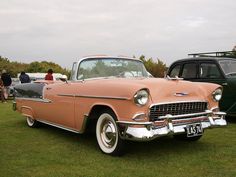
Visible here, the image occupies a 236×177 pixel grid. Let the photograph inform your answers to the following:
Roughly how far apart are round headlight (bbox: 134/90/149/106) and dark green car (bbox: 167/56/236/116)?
Result: 4.06 meters

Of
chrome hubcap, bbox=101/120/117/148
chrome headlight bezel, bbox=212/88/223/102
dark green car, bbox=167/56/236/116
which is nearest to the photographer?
chrome hubcap, bbox=101/120/117/148

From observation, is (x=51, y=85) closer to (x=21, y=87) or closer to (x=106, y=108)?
(x=21, y=87)

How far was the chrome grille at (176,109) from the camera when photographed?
17.4ft

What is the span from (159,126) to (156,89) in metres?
0.53

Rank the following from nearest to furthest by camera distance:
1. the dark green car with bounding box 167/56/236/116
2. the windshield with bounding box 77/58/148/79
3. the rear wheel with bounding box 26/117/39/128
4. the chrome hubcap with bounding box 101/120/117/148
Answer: the chrome hubcap with bounding box 101/120/117/148 < the windshield with bounding box 77/58/148/79 < the rear wheel with bounding box 26/117/39/128 < the dark green car with bounding box 167/56/236/116

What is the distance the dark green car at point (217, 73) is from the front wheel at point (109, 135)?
3918 mm

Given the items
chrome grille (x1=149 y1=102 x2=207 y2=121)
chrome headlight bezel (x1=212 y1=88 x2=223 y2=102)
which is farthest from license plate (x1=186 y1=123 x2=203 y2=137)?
chrome headlight bezel (x1=212 y1=88 x2=223 y2=102)

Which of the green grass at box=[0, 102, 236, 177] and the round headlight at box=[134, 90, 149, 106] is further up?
the round headlight at box=[134, 90, 149, 106]

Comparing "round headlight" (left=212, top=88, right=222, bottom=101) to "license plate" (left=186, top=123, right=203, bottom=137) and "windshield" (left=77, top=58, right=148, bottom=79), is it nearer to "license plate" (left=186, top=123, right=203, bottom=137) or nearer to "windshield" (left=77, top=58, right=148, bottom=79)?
"license plate" (left=186, top=123, right=203, bottom=137)

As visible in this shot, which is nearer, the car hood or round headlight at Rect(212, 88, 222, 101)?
the car hood

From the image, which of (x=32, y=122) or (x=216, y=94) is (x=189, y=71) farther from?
(x=32, y=122)

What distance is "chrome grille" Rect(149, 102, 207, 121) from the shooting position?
5297mm

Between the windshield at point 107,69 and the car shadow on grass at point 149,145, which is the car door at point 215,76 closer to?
the car shadow on grass at point 149,145

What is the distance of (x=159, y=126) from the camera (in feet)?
17.3
